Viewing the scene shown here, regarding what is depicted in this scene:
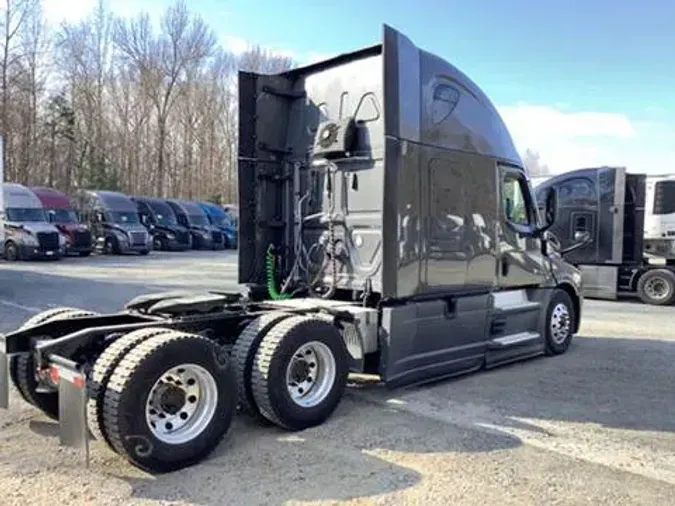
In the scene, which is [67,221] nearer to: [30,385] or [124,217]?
[124,217]

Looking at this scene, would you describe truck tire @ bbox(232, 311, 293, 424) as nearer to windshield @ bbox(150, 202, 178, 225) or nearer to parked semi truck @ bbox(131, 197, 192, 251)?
parked semi truck @ bbox(131, 197, 192, 251)

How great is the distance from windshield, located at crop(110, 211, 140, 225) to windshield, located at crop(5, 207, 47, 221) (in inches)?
144

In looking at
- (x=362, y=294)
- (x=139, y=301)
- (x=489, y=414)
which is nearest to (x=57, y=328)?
(x=139, y=301)

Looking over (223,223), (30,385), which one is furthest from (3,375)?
(223,223)

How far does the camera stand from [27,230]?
23.9 metres

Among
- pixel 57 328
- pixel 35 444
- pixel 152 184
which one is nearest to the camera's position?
pixel 35 444

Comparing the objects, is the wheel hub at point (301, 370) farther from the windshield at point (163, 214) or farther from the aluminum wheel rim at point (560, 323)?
the windshield at point (163, 214)

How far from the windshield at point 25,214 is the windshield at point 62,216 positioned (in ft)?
1.89

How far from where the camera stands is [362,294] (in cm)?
657

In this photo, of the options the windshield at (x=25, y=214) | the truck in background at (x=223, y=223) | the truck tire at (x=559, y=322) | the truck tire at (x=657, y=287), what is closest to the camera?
the truck tire at (x=559, y=322)

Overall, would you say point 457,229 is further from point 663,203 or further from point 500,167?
point 663,203

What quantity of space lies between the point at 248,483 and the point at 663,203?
13.7 metres

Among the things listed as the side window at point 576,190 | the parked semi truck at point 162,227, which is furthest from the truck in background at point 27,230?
the side window at point 576,190

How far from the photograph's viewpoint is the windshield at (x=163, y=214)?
1316 inches
